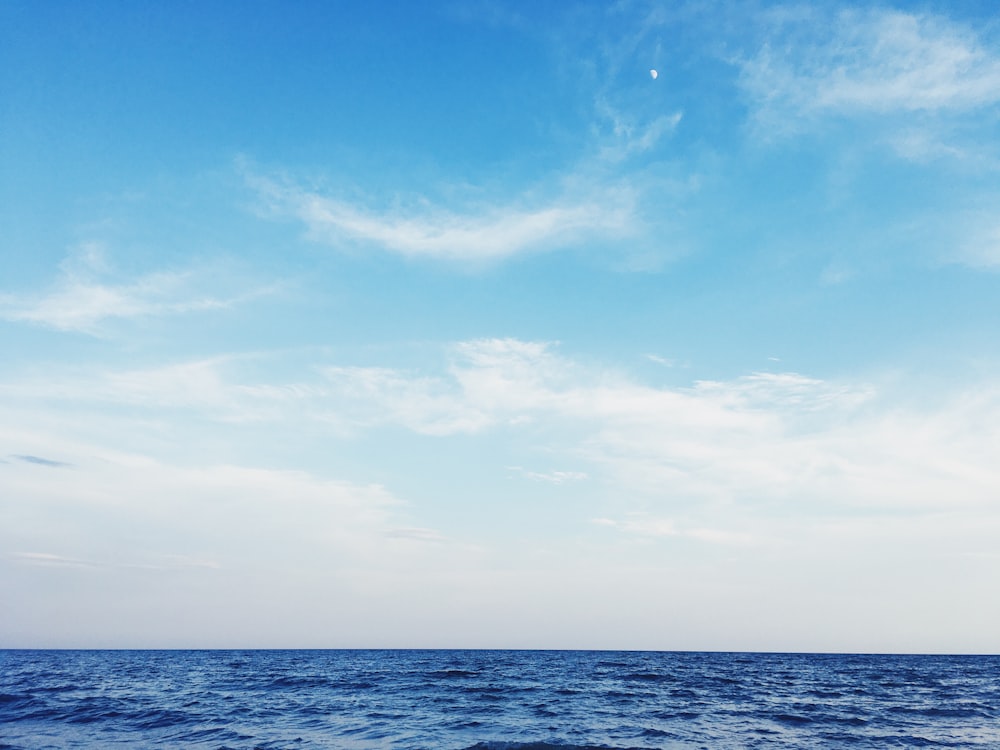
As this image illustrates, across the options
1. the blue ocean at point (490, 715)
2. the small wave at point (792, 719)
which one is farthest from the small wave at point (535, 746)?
the small wave at point (792, 719)

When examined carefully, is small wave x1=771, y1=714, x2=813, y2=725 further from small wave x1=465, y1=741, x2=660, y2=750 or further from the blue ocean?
small wave x1=465, y1=741, x2=660, y2=750

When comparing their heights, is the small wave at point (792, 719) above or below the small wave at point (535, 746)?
above

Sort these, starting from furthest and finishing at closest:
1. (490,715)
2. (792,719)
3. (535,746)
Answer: (490,715) < (792,719) < (535,746)

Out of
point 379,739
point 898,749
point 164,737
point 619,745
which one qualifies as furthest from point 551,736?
point 164,737

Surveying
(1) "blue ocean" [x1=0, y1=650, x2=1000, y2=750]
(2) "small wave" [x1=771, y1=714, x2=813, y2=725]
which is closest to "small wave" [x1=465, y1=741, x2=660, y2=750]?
(1) "blue ocean" [x1=0, y1=650, x2=1000, y2=750]

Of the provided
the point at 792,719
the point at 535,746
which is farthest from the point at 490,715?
the point at 792,719

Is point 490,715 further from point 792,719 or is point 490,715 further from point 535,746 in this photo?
point 792,719

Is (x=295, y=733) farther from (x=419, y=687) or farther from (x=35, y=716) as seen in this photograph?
(x=419, y=687)

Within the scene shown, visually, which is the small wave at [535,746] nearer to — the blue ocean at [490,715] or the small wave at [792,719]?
the blue ocean at [490,715]

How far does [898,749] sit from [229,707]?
32562mm

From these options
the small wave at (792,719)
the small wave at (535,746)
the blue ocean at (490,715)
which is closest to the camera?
the small wave at (535,746)

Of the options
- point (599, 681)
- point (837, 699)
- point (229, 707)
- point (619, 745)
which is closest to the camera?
point (619, 745)

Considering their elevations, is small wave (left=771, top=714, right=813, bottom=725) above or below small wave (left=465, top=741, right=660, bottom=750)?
above

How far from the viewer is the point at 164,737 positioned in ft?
80.2
